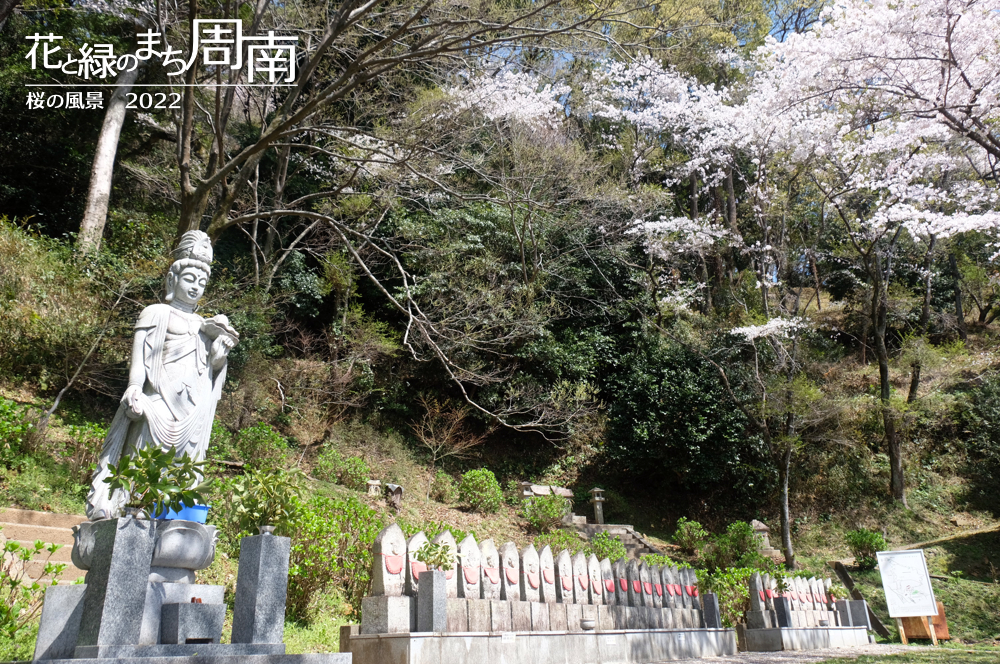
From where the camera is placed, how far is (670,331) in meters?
15.1

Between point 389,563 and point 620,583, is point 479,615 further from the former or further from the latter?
point 620,583

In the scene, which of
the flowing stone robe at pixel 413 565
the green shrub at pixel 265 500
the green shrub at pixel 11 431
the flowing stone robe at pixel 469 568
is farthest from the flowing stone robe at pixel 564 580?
the green shrub at pixel 11 431

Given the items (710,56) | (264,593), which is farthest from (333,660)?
(710,56)

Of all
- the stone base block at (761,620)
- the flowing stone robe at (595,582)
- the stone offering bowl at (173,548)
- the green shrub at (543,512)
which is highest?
the green shrub at (543,512)

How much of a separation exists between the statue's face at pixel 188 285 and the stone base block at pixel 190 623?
2.17m

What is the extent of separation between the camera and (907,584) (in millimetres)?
8477

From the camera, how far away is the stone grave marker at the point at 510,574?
4.16 metres

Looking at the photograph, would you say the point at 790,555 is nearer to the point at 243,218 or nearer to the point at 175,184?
the point at 243,218

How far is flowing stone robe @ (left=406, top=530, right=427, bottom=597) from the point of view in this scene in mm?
3629

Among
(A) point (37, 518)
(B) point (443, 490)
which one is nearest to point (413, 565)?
(A) point (37, 518)

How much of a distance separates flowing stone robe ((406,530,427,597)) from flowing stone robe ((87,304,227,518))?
150 cm

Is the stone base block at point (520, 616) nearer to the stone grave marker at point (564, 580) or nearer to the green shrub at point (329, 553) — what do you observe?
the stone grave marker at point (564, 580)

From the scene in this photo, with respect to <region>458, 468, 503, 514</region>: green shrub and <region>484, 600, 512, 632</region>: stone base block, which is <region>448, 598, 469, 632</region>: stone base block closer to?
<region>484, 600, 512, 632</region>: stone base block

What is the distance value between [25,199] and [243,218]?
6.84m
